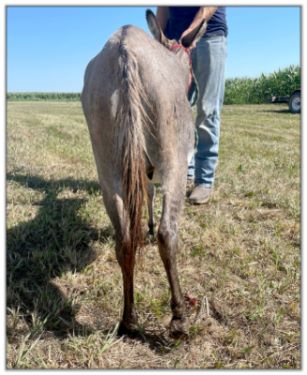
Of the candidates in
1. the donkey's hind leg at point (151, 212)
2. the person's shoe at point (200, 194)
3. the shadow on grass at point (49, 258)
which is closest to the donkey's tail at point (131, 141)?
the shadow on grass at point (49, 258)

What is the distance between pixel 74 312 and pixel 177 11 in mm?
3086

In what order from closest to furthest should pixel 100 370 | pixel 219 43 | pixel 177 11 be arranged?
1. pixel 100 370
2. pixel 177 11
3. pixel 219 43

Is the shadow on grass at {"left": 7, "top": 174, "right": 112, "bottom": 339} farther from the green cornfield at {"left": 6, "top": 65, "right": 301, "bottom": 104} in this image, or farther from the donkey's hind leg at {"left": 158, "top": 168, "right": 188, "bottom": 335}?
the green cornfield at {"left": 6, "top": 65, "right": 301, "bottom": 104}

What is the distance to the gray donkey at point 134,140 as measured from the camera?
2143 millimetres

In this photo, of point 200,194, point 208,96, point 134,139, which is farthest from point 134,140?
point 208,96

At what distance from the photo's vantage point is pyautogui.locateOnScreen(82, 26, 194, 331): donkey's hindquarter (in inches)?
84.3

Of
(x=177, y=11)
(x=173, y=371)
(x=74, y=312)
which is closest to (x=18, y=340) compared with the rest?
(x=74, y=312)

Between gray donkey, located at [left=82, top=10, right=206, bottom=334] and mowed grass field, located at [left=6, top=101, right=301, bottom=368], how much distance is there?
222mm

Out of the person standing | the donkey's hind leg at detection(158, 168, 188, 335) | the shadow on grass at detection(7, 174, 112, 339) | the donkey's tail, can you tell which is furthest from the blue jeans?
the donkey's hind leg at detection(158, 168, 188, 335)

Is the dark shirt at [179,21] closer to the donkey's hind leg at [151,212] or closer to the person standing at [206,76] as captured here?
the person standing at [206,76]

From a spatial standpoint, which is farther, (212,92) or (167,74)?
(212,92)

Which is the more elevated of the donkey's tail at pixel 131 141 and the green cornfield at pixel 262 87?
the green cornfield at pixel 262 87

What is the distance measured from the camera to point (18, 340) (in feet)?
7.45

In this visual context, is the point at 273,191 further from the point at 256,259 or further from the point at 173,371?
the point at 173,371
